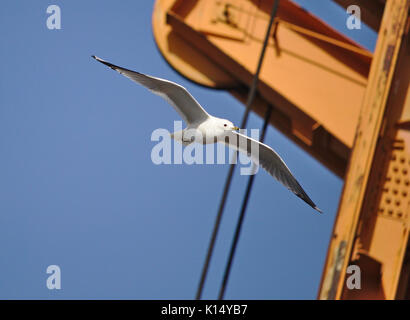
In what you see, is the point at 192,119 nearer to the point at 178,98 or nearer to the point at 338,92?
the point at 178,98

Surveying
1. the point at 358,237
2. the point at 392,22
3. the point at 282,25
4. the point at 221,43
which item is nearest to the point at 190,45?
the point at 221,43

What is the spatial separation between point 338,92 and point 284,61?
61 cm

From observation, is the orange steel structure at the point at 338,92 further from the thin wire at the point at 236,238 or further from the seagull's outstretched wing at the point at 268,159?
the seagull's outstretched wing at the point at 268,159

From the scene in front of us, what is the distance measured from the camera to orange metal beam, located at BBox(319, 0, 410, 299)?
5414mm

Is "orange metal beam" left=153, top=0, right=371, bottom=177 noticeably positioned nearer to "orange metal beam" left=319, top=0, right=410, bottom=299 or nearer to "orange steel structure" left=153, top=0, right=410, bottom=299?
"orange steel structure" left=153, top=0, right=410, bottom=299

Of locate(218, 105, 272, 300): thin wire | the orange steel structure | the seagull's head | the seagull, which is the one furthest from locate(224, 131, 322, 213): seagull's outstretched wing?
locate(218, 105, 272, 300): thin wire

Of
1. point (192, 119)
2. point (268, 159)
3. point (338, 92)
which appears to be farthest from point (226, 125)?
point (338, 92)

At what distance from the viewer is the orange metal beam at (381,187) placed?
5.41 metres

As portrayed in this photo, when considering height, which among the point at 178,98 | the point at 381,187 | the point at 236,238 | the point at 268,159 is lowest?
the point at 236,238

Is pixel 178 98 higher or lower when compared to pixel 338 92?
higher

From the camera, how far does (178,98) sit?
4098 mm

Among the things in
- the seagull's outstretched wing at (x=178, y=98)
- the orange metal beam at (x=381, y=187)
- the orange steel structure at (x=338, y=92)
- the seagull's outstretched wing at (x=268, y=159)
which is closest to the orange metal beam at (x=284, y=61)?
the orange steel structure at (x=338, y=92)
